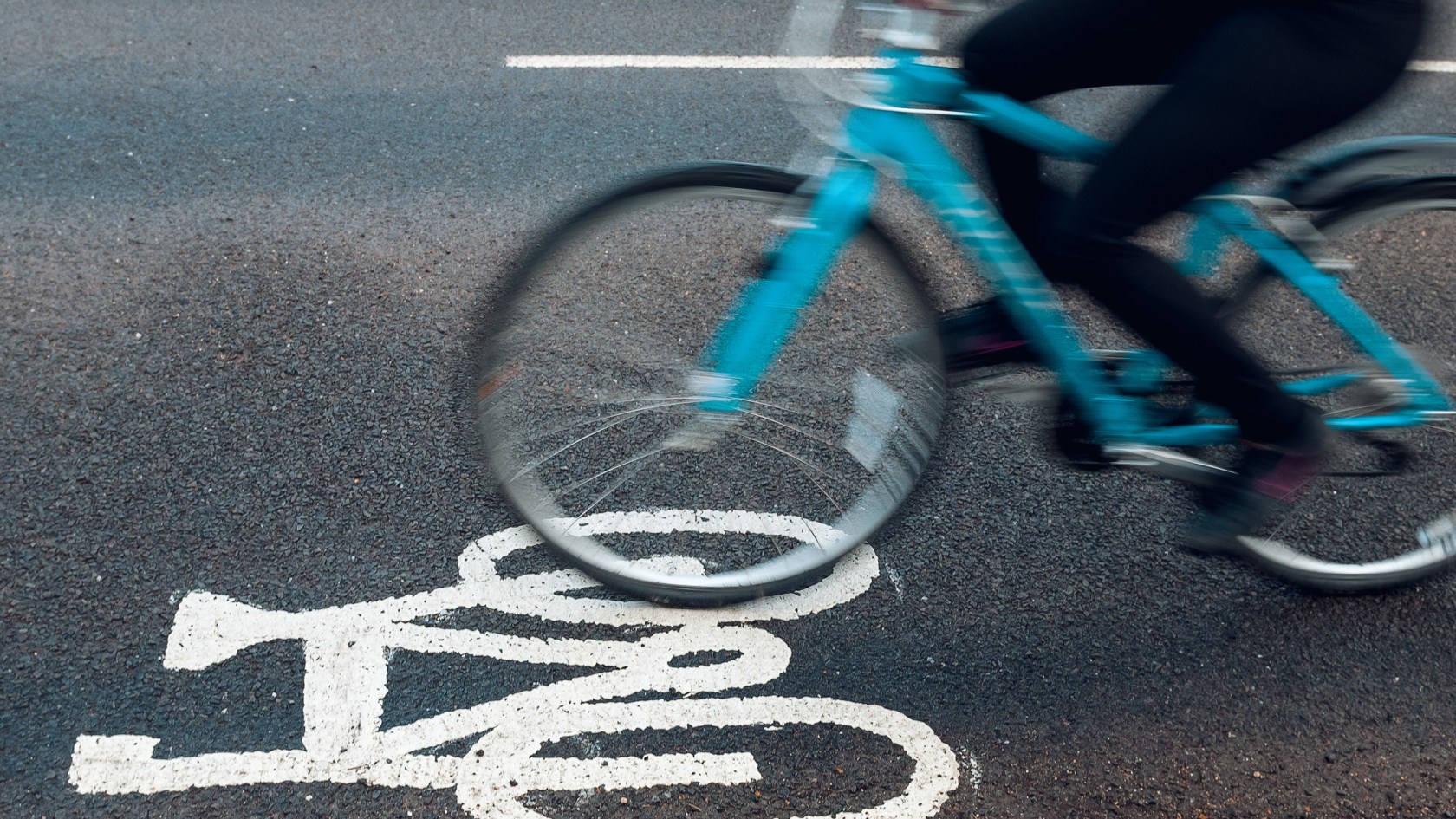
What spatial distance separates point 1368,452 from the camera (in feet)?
9.16

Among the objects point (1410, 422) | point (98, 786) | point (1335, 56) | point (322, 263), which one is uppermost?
point (1335, 56)

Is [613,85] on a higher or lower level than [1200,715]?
higher

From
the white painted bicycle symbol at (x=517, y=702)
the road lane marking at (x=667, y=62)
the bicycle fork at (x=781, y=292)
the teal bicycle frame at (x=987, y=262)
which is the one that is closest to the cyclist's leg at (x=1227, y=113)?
the teal bicycle frame at (x=987, y=262)

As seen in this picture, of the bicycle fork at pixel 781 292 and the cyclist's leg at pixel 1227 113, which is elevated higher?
the cyclist's leg at pixel 1227 113

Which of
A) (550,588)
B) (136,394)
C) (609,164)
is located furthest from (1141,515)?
(136,394)

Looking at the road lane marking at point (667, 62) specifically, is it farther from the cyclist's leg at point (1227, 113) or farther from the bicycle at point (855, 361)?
the cyclist's leg at point (1227, 113)

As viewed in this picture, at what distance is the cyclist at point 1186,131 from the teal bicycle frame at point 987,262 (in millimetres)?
97

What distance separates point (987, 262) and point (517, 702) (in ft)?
4.76

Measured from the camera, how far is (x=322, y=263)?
395 centimetres

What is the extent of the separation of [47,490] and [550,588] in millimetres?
1435

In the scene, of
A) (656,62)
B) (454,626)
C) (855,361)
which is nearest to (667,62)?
A: (656,62)

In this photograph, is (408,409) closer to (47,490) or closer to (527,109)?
(47,490)

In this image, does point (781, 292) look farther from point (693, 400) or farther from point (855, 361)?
point (855, 361)

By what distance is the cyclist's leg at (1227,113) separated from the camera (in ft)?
6.81
